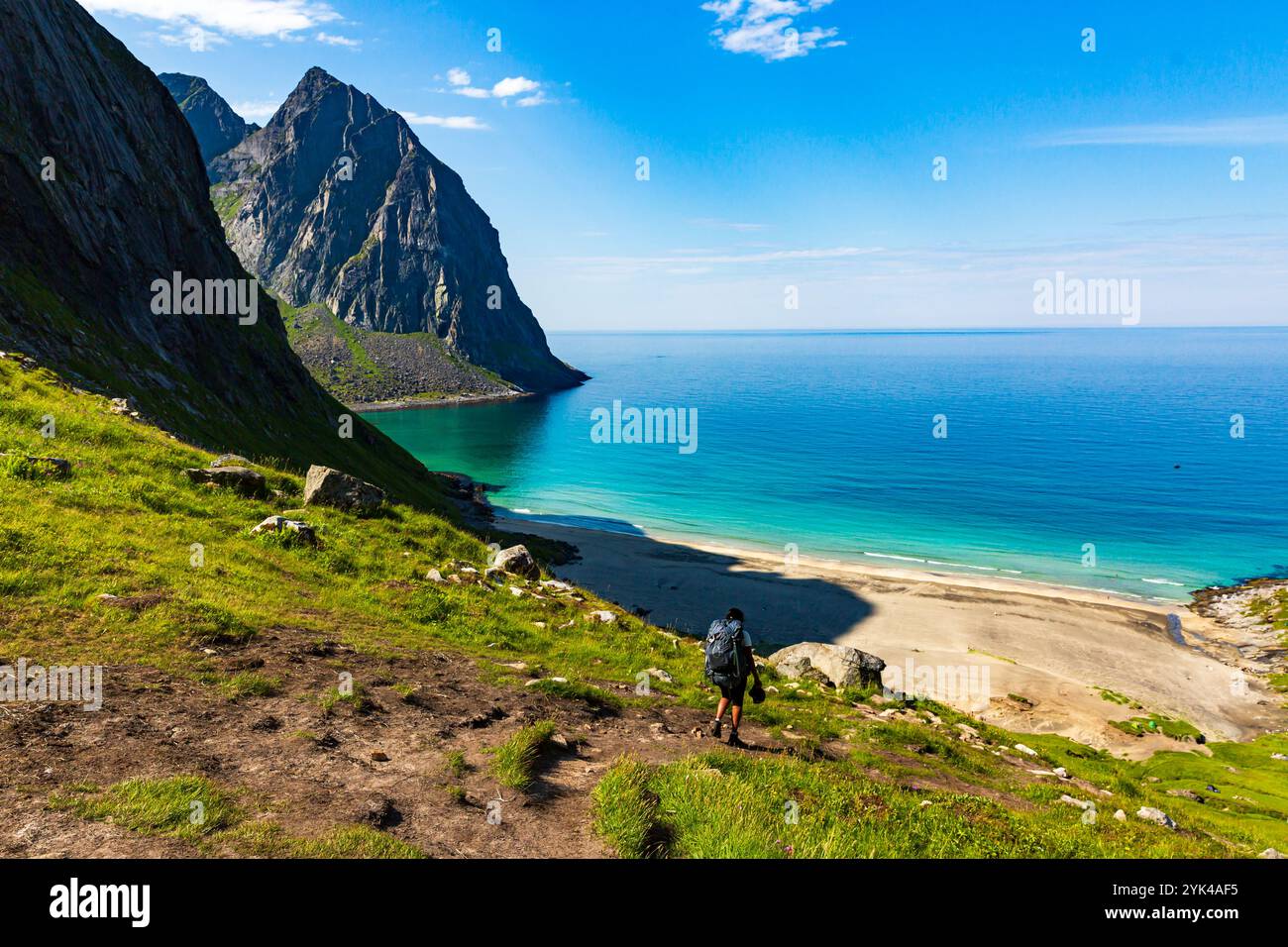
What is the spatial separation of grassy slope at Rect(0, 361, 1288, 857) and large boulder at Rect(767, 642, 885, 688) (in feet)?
8.09

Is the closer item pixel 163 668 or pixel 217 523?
pixel 163 668

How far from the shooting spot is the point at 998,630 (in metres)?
43.0

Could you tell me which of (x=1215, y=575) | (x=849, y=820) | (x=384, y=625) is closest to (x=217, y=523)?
(x=384, y=625)

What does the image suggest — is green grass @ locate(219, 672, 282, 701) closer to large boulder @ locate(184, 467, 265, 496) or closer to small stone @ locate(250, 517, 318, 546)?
small stone @ locate(250, 517, 318, 546)

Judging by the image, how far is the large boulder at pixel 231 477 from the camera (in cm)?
1912

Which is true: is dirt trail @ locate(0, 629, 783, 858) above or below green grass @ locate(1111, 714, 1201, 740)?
above

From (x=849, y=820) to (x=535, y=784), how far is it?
469 cm

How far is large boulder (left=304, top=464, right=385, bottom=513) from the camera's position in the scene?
2084cm

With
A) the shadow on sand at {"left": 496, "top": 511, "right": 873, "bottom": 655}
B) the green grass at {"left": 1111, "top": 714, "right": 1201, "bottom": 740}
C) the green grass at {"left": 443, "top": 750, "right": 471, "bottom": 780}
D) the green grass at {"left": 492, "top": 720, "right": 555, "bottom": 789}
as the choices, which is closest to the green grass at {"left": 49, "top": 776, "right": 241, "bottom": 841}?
the green grass at {"left": 443, "top": 750, "right": 471, "bottom": 780}

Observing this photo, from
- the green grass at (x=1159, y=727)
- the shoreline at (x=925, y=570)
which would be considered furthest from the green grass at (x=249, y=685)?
the shoreline at (x=925, y=570)

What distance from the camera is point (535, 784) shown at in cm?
926

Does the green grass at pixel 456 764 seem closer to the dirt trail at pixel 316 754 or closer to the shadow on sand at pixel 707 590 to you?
the dirt trail at pixel 316 754

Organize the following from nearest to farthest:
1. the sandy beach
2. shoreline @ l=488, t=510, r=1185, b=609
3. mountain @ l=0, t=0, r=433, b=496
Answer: mountain @ l=0, t=0, r=433, b=496, the sandy beach, shoreline @ l=488, t=510, r=1185, b=609
